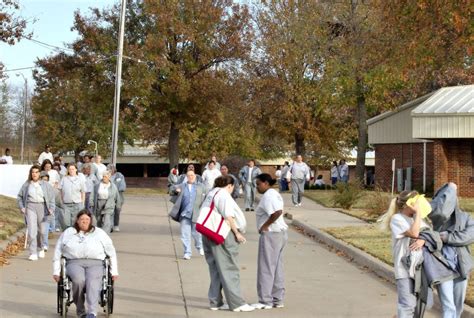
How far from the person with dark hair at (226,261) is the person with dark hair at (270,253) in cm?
26

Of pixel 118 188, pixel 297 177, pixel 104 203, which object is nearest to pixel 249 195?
pixel 297 177

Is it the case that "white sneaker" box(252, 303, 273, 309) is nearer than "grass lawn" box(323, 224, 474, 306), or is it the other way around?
"white sneaker" box(252, 303, 273, 309)

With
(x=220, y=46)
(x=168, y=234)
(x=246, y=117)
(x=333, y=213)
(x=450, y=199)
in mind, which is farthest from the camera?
(x=246, y=117)

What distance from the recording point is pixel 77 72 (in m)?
49.9

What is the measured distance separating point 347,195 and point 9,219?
1172cm

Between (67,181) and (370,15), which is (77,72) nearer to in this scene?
(370,15)

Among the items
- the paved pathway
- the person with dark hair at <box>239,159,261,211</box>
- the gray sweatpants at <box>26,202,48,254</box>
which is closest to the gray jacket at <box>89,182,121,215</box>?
the paved pathway

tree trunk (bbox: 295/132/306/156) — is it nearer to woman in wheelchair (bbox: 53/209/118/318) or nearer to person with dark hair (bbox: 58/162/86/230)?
person with dark hair (bbox: 58/162/86/230)

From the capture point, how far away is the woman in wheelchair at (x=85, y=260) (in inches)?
399

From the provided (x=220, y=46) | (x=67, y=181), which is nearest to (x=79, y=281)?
(x=67, y=181)

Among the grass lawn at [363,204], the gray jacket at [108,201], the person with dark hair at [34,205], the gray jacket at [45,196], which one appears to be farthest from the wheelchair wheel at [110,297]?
the grass lawn at [363,204]

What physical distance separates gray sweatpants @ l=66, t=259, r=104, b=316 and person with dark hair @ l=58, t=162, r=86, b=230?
8.61 metres

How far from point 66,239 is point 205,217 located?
6.01 ft

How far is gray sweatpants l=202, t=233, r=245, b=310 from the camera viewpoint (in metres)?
11.3
